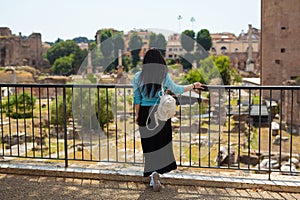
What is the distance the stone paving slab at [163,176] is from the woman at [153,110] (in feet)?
0.86

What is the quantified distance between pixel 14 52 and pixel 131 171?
74846 mm

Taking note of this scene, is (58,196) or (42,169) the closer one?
(58,196)

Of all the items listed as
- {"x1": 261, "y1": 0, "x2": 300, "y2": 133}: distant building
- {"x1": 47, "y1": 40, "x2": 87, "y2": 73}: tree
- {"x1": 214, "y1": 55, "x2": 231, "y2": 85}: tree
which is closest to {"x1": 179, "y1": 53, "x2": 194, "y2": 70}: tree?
{"x1": 214, "y1": 55, "x2": 231, "y2": 85}: tree

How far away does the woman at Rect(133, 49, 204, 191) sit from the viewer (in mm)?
4125

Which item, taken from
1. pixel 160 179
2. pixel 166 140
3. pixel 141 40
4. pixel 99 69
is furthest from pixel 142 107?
pixel 99 69

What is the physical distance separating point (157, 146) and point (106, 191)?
73 cm

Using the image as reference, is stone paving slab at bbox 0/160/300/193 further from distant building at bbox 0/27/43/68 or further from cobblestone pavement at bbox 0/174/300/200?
distant building at bbox 0/27/43/68

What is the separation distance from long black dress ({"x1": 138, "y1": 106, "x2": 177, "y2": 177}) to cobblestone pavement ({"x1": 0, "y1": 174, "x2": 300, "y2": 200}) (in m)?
0.24

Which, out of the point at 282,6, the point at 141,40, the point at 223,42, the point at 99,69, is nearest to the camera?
the point at 141,40

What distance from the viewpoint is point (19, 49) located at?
252 feet

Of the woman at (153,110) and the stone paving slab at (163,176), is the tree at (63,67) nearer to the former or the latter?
the stone paving slab at (163,176)

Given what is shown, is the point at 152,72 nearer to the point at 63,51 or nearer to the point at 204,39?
the point at 204,39

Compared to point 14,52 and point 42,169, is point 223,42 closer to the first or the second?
point 14,52

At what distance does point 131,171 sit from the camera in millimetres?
4785
